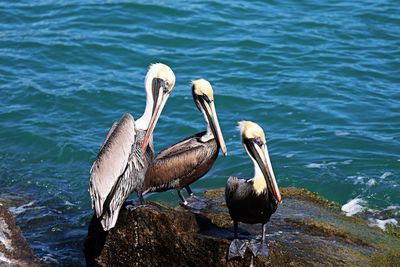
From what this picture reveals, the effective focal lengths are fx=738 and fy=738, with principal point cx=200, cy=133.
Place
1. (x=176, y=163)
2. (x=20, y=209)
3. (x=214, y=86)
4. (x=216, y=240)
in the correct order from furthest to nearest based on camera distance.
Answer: (x=214, y=86)
(x=20, y=209)
(x=176, y=163)
(x=216, y=240)

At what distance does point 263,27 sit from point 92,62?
3.71 m

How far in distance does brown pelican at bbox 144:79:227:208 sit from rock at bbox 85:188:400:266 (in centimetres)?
64

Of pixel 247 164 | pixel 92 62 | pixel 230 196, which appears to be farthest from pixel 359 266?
pixel 92 62

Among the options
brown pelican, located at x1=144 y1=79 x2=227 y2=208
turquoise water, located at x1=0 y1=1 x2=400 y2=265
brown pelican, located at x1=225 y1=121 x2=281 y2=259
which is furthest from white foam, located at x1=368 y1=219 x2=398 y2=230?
brown pelican, located at x1=225 y1=121 x2=281 y2=259

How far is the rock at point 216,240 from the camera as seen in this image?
21.0ft

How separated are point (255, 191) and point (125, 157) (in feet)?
5.23

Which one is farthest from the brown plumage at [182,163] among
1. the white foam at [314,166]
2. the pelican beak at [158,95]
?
the white foam at [314,166]

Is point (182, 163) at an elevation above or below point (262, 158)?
below

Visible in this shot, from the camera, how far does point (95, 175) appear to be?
7.08 meters

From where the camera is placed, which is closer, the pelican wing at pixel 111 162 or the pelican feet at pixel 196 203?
the pelican wing at pixel 111 162

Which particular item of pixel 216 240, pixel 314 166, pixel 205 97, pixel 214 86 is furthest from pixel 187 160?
pixel 214 86

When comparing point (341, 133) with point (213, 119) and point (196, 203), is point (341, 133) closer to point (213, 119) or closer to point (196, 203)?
point (213, 119)

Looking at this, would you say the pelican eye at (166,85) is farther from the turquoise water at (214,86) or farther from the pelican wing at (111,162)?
the turquoise water at (214,86)

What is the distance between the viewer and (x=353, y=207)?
29.3 feet
